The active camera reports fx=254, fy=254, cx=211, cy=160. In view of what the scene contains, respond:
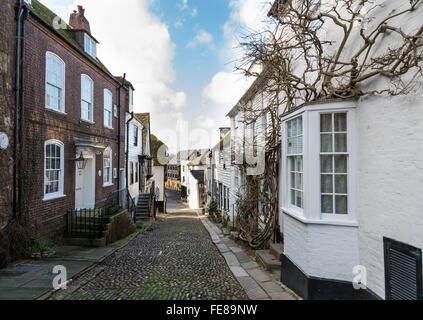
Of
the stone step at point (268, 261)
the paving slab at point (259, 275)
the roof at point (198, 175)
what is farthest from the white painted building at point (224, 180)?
the roof at point (198, 175)

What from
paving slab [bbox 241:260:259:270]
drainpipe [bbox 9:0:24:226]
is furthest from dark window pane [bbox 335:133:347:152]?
drainpipe [bbox 9:0:24:226]

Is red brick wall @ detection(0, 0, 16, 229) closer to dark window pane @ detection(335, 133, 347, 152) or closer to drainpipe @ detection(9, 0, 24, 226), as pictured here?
drainpipe @ detection(9, 0, 24, 226)

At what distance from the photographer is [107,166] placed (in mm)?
13906

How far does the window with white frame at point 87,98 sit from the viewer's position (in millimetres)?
11117

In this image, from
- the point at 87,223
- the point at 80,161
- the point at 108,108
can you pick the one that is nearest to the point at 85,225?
the point at 87,223

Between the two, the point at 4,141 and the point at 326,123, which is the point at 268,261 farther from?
the point at 4,141

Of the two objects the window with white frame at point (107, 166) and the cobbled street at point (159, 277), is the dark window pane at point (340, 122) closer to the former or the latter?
the cobbled street at point (159, 277)

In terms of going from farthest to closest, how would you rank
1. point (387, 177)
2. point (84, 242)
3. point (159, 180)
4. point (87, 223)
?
point (159, 180) → point (87, 223) → point (84, 242) → point (387, 177)

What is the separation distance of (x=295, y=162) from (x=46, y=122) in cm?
789

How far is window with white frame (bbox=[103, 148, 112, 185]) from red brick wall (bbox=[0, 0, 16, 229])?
256 inches

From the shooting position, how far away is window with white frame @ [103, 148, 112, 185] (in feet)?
44.2

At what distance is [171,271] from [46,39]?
334 inches
